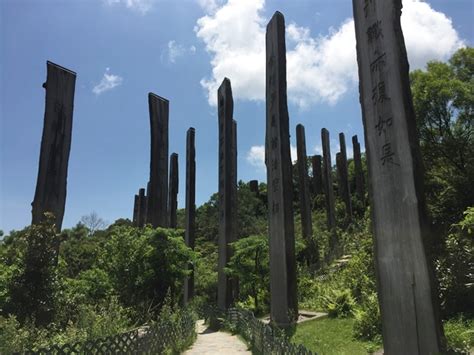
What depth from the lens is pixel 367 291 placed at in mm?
9727

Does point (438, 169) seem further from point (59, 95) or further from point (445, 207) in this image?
point (59, 95)

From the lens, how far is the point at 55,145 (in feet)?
24.6

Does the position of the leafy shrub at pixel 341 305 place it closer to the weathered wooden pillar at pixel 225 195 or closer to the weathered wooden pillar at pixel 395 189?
the weathered wooden pillar at pixel 225 195

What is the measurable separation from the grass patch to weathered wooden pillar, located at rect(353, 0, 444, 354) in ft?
5.33

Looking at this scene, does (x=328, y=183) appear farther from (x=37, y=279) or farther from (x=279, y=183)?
(x=37, y=279)

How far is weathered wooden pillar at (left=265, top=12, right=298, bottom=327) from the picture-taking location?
30.0 feet

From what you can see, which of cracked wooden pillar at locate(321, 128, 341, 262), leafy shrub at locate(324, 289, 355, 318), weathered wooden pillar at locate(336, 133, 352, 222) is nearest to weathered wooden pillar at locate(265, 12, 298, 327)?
leafy shrub at locate(324, 289, 355, 318)

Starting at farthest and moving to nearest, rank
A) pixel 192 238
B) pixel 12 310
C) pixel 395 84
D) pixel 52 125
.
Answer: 1. pixel 192 238
2. pixel 52 125
3. pixel 12 310
4. pixel 395 84

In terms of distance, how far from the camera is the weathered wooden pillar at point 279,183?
30.0 feet

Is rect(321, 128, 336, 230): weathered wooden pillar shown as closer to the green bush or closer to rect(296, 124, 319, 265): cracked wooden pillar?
rect(296, 124, 319, 265): cracked wooden pillar

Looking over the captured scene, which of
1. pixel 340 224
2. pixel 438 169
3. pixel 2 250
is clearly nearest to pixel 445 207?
pixel 438 169

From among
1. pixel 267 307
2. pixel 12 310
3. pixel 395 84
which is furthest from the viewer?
pixel 267 307

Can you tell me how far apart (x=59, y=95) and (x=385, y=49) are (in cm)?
573

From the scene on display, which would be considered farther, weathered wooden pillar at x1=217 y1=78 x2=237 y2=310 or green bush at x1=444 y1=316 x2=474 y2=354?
weathered wooden pillar at x1=217 y1=78 x2=237 y2=310
